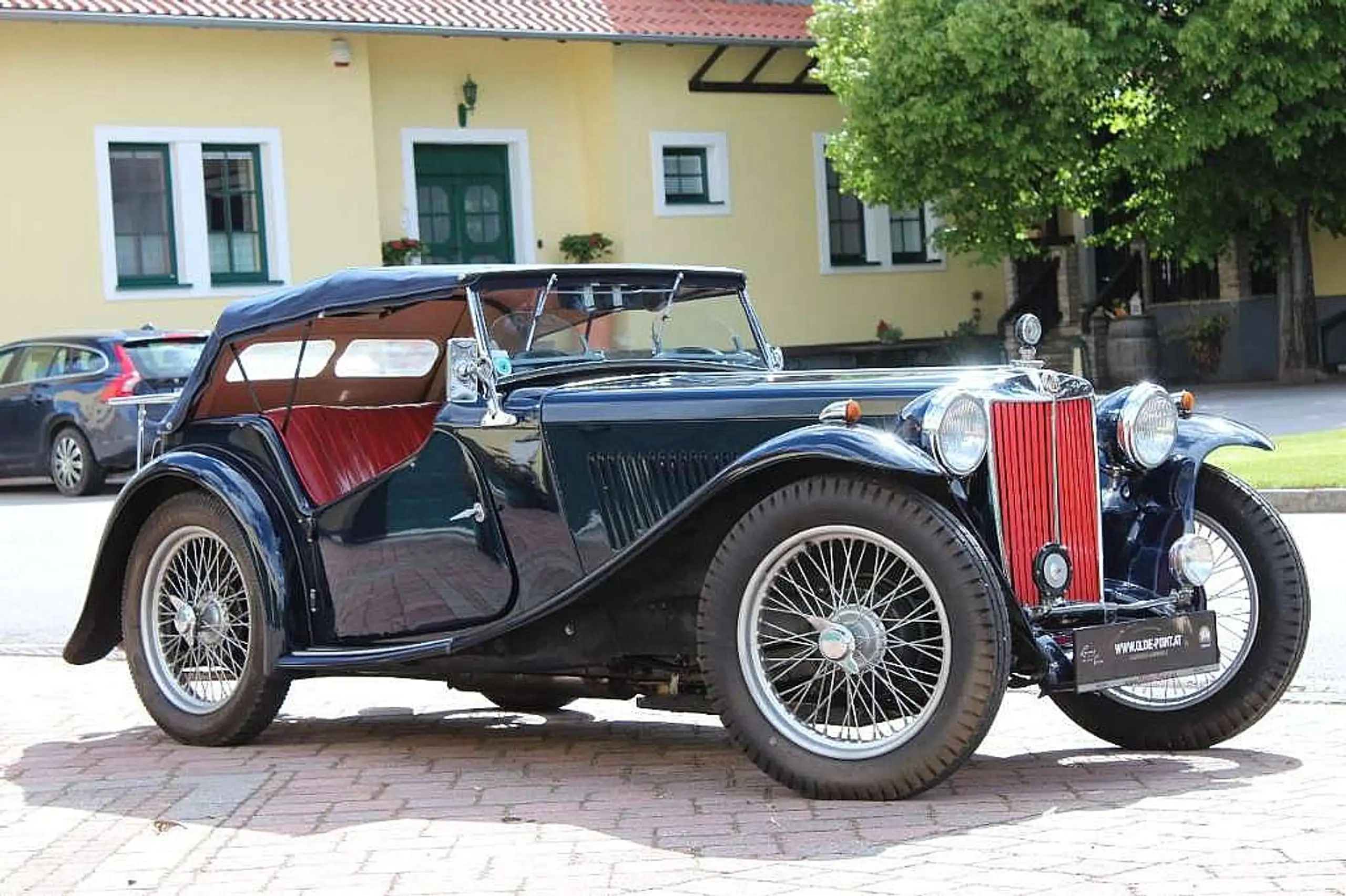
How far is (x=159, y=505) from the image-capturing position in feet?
25.5

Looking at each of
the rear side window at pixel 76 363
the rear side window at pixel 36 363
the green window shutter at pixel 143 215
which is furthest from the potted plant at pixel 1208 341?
the rear side window at pixel 36 363

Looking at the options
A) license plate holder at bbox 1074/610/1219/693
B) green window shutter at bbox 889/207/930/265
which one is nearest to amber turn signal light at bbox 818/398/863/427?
license plate holder at bbox 1074/610/1219/693

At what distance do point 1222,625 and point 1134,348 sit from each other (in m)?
24.8

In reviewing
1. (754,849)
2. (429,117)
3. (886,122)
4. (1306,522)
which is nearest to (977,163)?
(886,122)

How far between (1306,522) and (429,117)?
681 inches

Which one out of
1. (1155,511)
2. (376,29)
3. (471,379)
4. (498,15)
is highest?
(498,15)

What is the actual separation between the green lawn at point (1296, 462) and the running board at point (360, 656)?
24.0 ft

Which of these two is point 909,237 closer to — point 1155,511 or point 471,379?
point 471,379

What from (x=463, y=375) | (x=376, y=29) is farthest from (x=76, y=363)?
(x=463, y=375)

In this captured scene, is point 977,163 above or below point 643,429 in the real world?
above

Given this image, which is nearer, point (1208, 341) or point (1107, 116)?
point (1107, 116)

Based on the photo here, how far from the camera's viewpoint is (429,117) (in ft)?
93.4

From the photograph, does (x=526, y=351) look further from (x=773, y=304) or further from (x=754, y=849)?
(x=773, y=304)

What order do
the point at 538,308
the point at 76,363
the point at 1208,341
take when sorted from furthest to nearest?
the point at 1208,341 < the point at 76,363 < the point at 538,308
